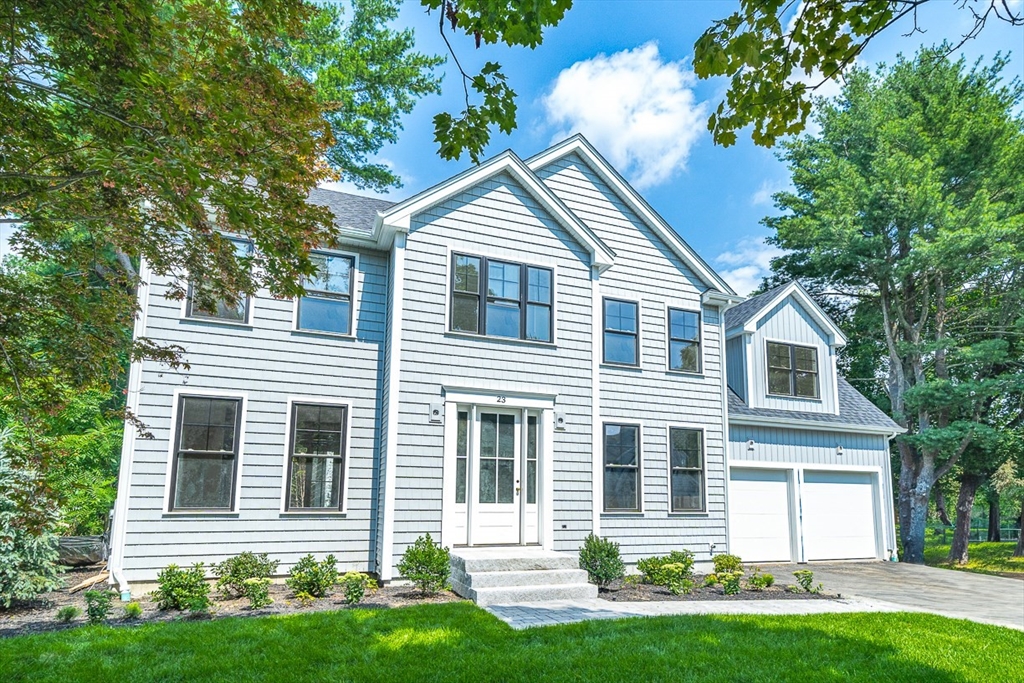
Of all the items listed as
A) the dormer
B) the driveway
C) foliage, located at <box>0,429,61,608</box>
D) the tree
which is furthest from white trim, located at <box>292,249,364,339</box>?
the tree

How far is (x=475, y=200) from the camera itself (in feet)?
37.1

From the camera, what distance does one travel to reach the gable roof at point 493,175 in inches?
412

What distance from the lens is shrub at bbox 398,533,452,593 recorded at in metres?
8.83

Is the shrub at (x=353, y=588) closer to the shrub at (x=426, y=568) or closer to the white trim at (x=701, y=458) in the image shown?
the shrub at (x=426, y=568)

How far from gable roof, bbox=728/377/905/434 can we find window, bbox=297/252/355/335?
809cm

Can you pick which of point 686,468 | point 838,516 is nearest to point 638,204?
point 686,468

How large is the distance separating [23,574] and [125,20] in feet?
22.9

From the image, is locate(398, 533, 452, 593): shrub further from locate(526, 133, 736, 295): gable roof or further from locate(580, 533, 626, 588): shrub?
locate(526, 133, 736, 295): gable roof


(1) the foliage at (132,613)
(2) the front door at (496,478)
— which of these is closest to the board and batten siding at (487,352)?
(2) the front door at (496,478)

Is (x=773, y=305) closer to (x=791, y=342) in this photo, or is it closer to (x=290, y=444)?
(x=791, y=342)

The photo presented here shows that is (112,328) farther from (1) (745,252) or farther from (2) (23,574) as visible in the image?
(1) (745,252)

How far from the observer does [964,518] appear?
22.0 m

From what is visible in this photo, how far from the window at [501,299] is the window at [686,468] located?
3.44 meters

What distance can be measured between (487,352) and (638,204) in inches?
185
